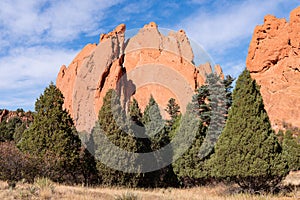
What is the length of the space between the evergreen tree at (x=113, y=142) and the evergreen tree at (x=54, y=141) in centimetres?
119

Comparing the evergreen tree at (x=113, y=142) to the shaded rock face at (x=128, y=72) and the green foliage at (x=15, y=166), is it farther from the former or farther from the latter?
the shaded rock face at (x=128, y=72)

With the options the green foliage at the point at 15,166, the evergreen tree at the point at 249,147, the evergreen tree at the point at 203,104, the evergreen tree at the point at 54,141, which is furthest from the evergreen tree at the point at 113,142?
the evergreen tree at the point at 203,104

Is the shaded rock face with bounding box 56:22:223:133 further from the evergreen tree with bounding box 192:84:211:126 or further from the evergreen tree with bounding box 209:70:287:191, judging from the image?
the evergreen tree with bounding box 209:70:287:191

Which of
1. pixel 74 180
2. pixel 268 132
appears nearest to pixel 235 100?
pixel 268 132

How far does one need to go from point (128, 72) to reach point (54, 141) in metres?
49.8

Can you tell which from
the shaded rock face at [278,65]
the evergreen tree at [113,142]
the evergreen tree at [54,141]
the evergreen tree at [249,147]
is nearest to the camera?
the evergreen tree at [249,147]

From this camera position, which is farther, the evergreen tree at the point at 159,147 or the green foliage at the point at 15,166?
the evergreen tree at the point at 159,147

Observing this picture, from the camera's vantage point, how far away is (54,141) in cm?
1416

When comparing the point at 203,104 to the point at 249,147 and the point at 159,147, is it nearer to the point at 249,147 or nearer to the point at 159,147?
the point at 159,147

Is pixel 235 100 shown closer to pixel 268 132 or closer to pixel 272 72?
pixel 268 132

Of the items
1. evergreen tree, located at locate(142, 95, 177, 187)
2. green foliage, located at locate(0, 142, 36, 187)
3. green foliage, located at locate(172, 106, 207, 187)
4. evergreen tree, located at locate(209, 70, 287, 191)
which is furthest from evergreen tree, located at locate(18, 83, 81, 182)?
evergreen tree, located at locate(209, 70, 287, 191)

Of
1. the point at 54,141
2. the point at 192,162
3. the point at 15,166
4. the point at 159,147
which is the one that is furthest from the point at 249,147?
the point at 15,166

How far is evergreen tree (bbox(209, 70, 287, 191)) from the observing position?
11031 millimetres

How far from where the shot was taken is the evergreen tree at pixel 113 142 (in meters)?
14.4
